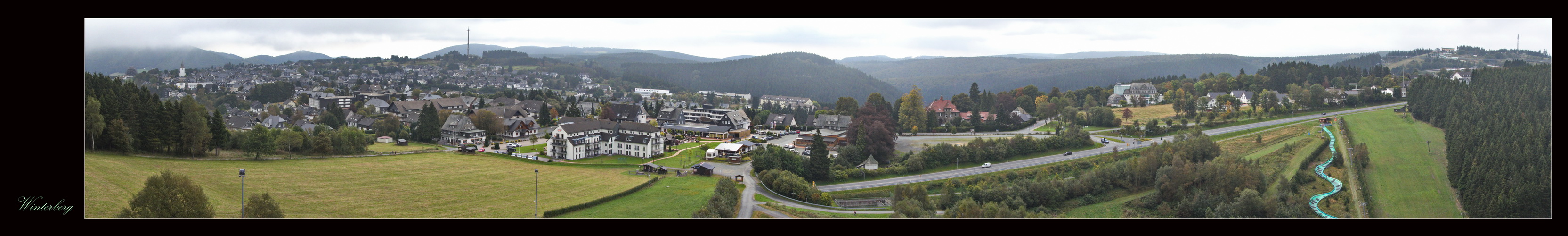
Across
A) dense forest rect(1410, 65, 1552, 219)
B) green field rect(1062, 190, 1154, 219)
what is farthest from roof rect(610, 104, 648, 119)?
dense forest rect(1410, 65, 1552, 219)

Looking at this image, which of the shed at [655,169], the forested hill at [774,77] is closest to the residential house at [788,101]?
the forested hill at [774,77]

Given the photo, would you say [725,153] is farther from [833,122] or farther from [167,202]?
[167,202]

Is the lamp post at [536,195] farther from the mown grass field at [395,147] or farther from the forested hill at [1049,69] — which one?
the forested hill at [1049,69]

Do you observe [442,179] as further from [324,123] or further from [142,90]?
[324,123]

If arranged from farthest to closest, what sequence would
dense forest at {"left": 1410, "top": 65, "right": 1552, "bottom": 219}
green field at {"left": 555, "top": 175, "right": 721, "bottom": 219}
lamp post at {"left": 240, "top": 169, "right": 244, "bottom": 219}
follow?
1. dense forest at {"left": 1410, "top": 65, "right": 1552, "bottom": 219}
2. green field at {"left": 555, "top": 175, "right": 721, "bottom": 219}
3. lamp post at {"left": 240, "top": 169, "right": 244, "bottom": 219}

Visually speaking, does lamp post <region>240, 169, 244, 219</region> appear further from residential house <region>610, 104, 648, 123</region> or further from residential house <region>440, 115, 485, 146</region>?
residential house <region>610, 104, 648, 123</region>

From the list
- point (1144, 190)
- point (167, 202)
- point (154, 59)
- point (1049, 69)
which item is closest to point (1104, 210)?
point (1144, 190)
